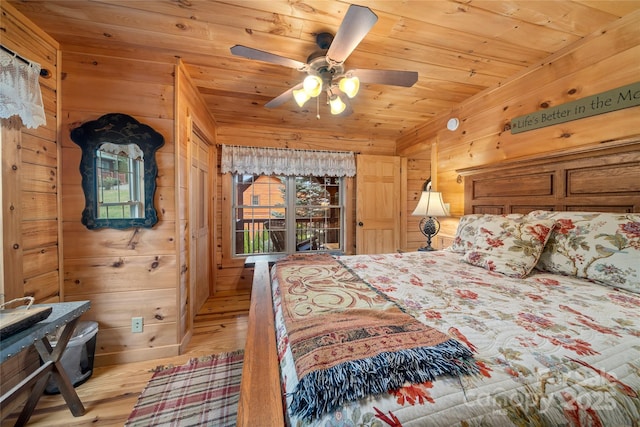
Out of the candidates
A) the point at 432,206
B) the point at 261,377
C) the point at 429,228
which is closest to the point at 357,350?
the point at 261,377

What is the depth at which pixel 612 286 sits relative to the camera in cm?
121

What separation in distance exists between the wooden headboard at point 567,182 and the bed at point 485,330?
1 cm

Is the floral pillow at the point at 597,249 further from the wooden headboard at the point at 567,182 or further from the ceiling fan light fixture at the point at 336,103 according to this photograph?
the ceiling fan light fixture at the point at 336,103

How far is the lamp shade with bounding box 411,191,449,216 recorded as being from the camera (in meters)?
2.61

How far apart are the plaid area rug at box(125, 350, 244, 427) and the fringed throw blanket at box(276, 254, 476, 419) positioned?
974 mm

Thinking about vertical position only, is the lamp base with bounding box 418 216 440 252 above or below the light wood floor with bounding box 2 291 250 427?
above

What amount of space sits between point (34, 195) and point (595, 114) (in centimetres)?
379

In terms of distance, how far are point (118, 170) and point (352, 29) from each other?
1.89 meters

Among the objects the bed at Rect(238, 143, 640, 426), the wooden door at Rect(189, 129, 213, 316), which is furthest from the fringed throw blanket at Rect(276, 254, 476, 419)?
the wooden door at Rect(189, 129, 213, 316)

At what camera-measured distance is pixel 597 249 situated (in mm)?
1281

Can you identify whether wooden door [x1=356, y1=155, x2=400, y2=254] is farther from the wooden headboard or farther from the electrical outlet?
the electrical outlet

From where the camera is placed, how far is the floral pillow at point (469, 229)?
1.83 metres

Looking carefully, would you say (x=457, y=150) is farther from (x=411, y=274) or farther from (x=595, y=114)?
(x=411, y=274)

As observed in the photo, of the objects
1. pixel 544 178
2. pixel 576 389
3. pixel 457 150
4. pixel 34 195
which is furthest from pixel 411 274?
pixel 34 195
